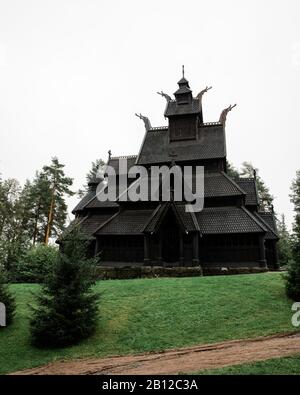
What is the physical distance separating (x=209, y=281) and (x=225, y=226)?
6.49 meters

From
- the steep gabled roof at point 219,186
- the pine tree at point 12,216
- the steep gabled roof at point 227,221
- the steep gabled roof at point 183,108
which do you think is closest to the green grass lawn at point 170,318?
the steep gabled roof at point 227,221

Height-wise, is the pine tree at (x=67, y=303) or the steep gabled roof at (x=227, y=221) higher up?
the steep gabled roof at (x=227, y=221)

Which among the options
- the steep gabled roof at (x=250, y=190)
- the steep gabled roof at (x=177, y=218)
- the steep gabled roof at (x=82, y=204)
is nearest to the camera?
the steep gabled roof at (x=177, y=218)

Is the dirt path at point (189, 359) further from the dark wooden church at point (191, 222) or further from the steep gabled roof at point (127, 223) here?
the steep gabled roof at point (127, 223)

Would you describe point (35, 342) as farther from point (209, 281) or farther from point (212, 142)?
point (212, 142)

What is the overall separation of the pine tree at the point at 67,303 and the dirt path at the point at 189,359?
6.31 ft

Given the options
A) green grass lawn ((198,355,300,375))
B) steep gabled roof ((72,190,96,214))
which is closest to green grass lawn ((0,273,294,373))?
green grass lawn ((198,355,300,375))

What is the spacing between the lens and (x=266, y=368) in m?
9.52

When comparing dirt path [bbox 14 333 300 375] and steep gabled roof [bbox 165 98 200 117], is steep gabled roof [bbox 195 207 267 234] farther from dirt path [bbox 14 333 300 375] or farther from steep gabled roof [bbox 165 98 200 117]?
dirt path [bbox 14 333 300 375]

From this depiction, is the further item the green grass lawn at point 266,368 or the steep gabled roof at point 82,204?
the steep gabled roof at point 82,204

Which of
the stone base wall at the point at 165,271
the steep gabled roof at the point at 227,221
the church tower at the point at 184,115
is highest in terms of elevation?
the church tower at the point at 184,115

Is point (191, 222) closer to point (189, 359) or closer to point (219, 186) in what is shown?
point (219, 186)

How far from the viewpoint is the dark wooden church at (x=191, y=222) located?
84.9ft

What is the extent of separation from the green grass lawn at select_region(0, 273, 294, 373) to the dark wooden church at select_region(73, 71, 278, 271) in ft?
17.5
